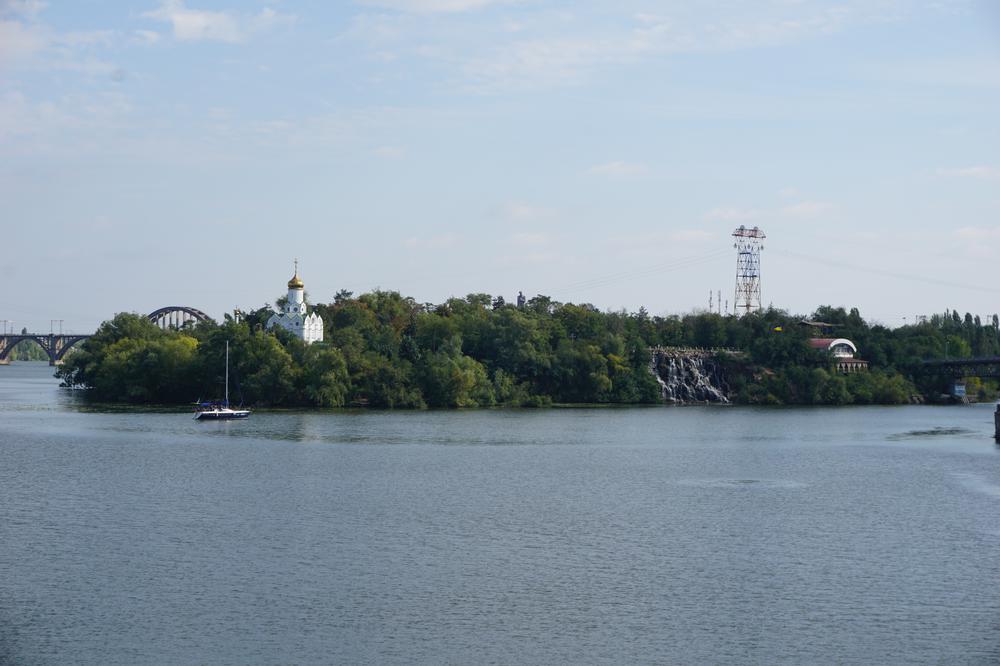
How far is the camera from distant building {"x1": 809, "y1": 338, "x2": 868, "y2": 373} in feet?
404

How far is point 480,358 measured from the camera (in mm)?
107750

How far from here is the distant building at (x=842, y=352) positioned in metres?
123

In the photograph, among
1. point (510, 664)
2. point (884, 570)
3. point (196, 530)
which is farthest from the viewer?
point (196, 530)

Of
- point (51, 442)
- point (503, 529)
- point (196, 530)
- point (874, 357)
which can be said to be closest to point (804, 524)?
point (503, 529)

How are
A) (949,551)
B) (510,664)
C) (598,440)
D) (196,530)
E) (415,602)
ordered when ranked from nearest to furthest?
(510,664), (415,602), (949,551), (196,530), (598,440)

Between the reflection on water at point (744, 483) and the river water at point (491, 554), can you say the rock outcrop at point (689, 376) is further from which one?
the reflection on water at point (744, 483)

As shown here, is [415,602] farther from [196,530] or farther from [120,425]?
[120,425]

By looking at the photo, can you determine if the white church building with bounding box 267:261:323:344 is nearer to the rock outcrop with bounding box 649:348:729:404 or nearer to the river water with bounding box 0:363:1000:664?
the rock outcrop with bounding box 649:348:729:404

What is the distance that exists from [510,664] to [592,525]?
1454 centimetres

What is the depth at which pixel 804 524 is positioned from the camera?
38.2 metres

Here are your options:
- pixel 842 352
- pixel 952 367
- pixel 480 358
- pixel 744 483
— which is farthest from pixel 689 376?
pixel 744 483

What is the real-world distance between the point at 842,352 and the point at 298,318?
5941 centimetres

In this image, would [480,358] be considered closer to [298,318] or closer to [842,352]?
[298,318]

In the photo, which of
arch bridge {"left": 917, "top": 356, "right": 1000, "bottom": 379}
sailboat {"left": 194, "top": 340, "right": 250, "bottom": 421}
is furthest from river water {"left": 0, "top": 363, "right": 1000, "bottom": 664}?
arch bridge {"left": 917, "top": 356, "right": 1000, "bottom": 379}
